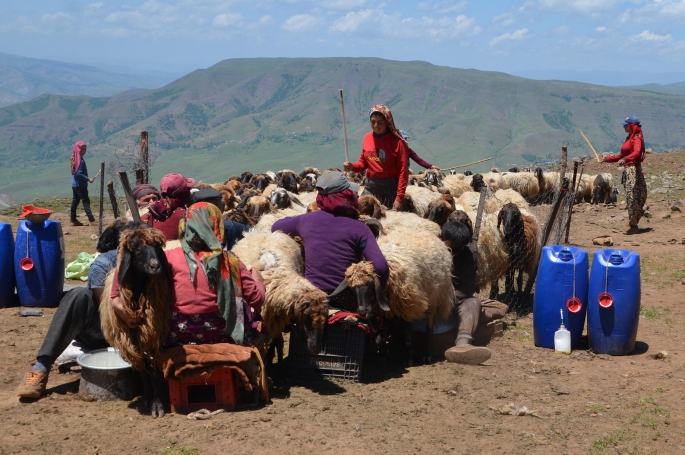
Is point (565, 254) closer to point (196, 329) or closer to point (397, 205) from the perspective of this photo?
point (397, 205)

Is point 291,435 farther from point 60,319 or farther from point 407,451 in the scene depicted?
point 60,319

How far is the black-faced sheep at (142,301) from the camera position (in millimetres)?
4387

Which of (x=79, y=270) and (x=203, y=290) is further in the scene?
(x=79, y=270)

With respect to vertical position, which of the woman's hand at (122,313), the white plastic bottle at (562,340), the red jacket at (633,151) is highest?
the red jacket at (633,151)

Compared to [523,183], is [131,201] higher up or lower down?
higher up

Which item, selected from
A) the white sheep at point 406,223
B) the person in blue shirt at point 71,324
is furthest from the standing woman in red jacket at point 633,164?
the person in blue shirt at point 71,324

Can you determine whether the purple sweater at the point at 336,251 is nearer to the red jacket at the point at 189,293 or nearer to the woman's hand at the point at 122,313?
the red jacket at the point at 189,293

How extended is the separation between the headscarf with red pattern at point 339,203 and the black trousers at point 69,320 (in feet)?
6.14

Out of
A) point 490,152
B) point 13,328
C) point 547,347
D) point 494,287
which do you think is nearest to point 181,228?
point 13,328

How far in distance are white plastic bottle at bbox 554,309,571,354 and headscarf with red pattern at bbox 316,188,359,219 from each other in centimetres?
217

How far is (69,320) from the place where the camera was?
16.3ft

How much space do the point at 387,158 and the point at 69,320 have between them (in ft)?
14.1

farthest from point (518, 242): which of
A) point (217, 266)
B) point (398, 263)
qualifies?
point (217, 266)

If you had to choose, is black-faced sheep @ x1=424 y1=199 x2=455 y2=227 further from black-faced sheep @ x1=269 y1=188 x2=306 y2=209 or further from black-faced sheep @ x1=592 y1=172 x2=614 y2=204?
black-faced sheep @ x1=592 y1=172 x2=614 y2=204
